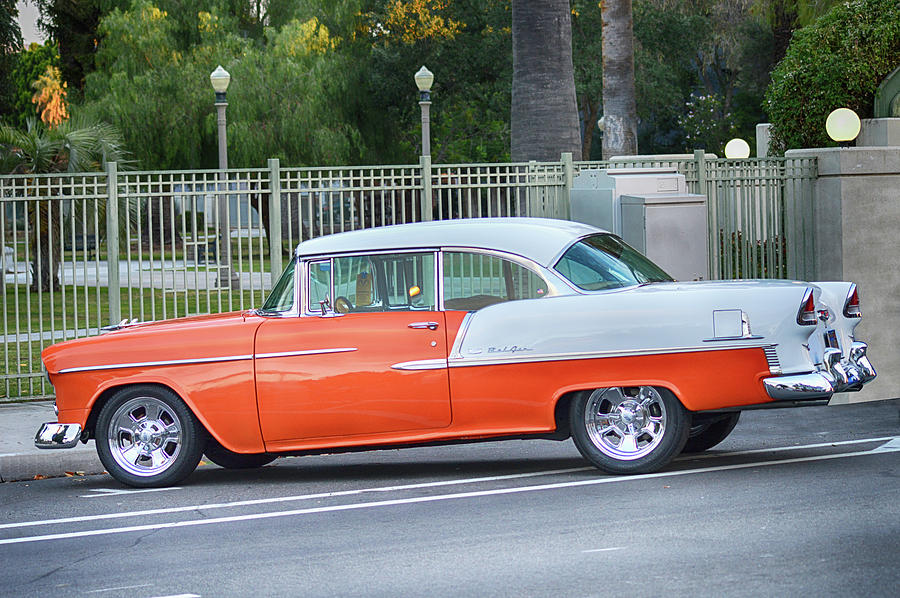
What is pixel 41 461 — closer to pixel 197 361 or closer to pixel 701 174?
pixel 197 361

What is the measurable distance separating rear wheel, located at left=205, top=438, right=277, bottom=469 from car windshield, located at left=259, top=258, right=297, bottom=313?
1.13 meters

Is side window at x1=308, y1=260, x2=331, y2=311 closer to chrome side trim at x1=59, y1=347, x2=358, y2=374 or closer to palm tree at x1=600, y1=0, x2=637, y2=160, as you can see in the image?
chrome side trim at x1=59, y1=347, x2=358, y2=374

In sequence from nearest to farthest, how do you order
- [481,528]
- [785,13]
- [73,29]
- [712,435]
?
[481,528]
[712,435]
[785,13]
[73,29]

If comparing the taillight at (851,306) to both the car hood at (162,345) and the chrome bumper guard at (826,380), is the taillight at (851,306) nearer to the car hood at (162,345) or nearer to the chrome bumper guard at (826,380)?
the chrome bumper guard at (826,380)

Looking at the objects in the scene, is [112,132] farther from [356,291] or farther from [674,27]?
[356,291]

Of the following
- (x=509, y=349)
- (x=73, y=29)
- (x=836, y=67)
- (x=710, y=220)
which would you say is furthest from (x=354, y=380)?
(x=73, y=29)

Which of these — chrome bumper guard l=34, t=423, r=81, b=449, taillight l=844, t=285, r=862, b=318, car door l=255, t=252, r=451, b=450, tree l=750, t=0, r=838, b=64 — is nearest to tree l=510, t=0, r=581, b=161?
tree l=750, t=0, r=838, b=64

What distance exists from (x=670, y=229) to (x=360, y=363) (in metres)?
5.21

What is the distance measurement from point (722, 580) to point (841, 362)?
3220 millimetres

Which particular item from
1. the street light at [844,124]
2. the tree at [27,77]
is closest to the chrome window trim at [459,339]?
the street light at [844,124]

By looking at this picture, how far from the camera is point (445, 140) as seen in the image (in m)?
51.8

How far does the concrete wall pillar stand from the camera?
44.3 feet

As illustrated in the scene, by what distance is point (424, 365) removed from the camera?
882 centimetres

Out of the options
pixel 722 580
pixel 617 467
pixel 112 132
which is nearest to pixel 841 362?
pixel 617 467
